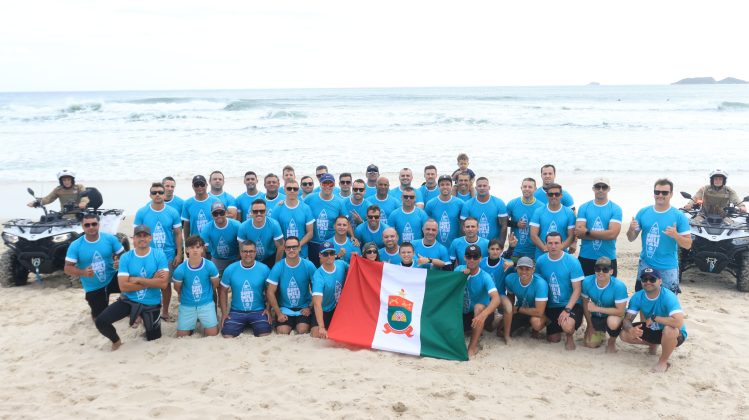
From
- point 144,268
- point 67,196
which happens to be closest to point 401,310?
point 144,268

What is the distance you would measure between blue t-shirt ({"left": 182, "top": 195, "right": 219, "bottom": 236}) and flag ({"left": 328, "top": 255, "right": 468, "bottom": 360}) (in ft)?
7.66

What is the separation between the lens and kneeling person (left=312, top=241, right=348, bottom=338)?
20.5 feet

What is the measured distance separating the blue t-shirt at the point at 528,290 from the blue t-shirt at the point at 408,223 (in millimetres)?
1334

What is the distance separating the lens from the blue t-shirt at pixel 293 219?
709cm

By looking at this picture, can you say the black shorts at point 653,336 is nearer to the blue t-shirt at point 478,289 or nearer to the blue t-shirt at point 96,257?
the blue t-shirt at point 478,289

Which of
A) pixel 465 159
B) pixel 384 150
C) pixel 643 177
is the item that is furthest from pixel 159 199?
pixel 384 150

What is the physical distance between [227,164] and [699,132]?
2363 cm

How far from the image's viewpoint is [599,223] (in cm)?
678

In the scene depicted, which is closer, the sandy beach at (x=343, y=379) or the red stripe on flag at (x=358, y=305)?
the sandy beach at (x=343, y=379)

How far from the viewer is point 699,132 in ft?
94.0

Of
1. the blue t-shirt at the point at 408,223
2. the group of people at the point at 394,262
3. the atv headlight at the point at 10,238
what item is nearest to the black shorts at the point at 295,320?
the group of people at the point at 394,262

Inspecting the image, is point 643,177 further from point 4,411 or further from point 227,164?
point 4,411

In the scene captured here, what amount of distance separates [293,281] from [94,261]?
7.62 ft

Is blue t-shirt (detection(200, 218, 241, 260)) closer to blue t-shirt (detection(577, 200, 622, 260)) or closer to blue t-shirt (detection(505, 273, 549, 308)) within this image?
blue t-shirt (detection(505, 273, 549, 308))
